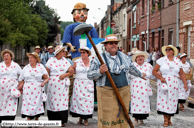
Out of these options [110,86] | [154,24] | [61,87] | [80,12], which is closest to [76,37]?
[80,12]

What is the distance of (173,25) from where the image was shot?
21.2 meters

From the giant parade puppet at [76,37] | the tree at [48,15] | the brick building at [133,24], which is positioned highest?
the tree at [48,15]

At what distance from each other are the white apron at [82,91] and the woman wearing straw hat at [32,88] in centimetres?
92

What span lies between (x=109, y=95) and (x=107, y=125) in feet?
1.60

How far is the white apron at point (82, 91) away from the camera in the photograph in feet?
24.5

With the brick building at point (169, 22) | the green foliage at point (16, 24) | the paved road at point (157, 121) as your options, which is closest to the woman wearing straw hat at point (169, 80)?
the paved road at point (157, 121)

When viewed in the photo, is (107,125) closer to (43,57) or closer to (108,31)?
(108,31)

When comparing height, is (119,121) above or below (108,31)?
below

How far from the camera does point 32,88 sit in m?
6.84

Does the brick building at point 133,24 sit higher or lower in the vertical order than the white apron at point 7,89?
higher

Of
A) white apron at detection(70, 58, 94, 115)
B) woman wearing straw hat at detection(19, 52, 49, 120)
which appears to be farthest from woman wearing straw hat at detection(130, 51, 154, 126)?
woman wearing straw hat at detection(19, 52, 49, 120)

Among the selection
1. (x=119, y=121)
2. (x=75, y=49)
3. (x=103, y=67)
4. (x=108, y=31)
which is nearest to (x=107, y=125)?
(x=119, y=121)

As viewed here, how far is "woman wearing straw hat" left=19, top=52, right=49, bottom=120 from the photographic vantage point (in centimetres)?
683

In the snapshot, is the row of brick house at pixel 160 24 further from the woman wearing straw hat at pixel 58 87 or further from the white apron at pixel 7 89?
the white apron at pixel 7 89
